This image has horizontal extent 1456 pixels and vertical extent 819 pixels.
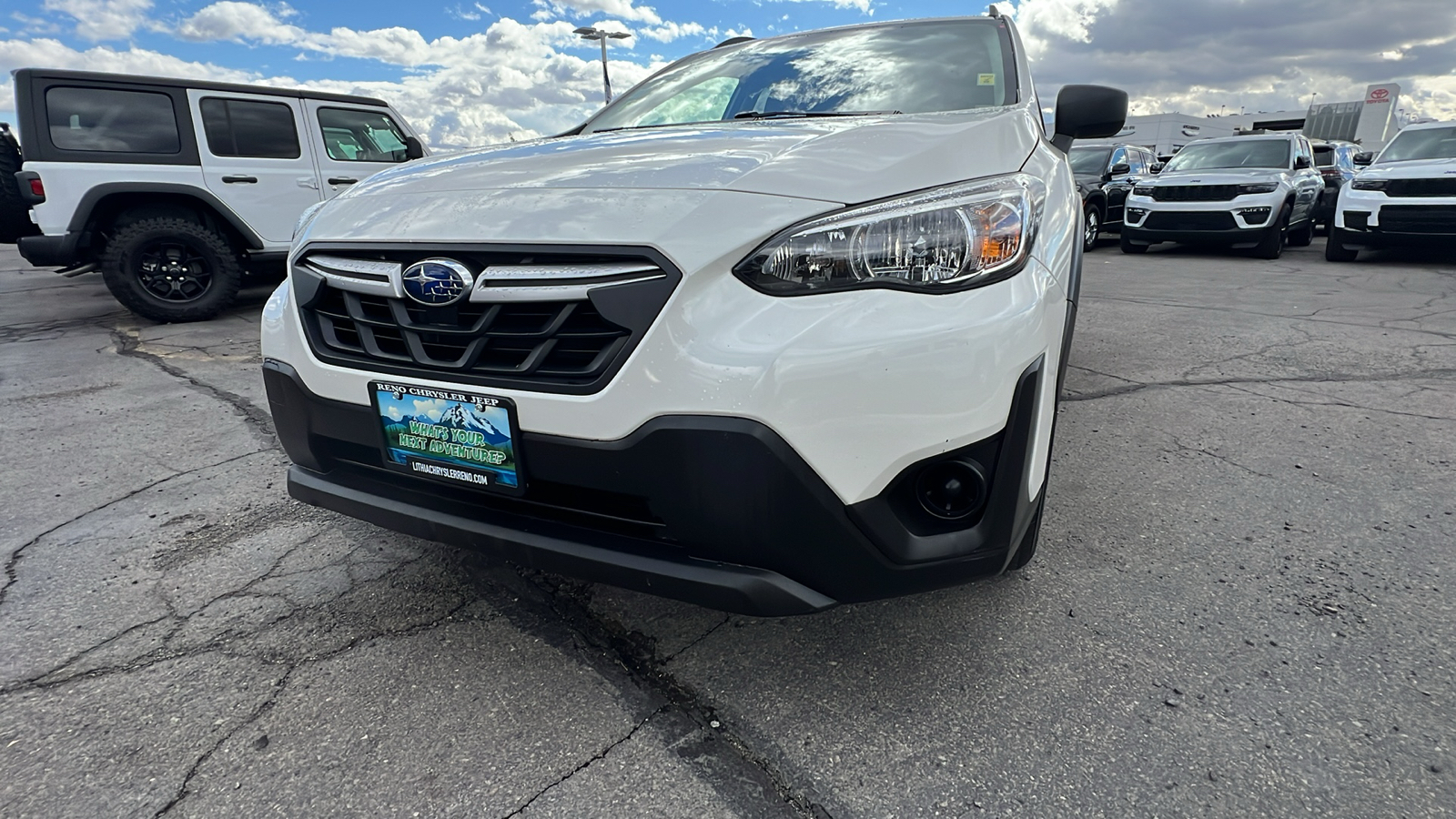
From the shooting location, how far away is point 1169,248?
12352 millimetres

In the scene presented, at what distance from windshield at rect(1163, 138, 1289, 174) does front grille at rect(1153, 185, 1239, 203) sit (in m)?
0.56

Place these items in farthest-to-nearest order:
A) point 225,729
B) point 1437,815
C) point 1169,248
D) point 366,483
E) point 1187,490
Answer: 1. point 1169,248
2. point 1187,490
3. point 366,483
4. point 225,729
5. point 1437,815

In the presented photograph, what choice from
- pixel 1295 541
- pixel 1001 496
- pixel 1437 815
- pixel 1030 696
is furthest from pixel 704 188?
pixel 1295 541

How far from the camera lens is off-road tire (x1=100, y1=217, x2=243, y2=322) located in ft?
20.1

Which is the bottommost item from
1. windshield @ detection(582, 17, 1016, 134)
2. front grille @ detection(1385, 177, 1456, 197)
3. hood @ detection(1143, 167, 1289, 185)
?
front grille @ detection(1385, 177, 1456, 197)

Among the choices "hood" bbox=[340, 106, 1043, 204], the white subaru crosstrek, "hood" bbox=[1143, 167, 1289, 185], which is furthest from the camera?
"hood" bbox=[1143, 167, 1289, 185]

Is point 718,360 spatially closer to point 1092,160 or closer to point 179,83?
point 179,83

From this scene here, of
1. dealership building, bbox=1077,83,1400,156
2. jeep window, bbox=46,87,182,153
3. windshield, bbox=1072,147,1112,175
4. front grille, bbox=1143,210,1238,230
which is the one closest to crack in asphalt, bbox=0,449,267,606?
jeep window, bbox=46,87,182,153

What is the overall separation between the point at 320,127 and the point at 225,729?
22.5ft

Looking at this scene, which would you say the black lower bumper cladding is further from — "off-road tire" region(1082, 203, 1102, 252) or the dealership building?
the dealership building

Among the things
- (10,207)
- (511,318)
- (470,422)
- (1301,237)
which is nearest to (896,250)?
(511,318)

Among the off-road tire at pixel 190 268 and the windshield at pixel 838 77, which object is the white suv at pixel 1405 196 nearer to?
the windshield at pixel 838 77

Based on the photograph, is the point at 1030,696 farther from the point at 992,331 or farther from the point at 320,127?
the point at 320,127

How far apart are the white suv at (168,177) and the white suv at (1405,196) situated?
10162 millimetres
